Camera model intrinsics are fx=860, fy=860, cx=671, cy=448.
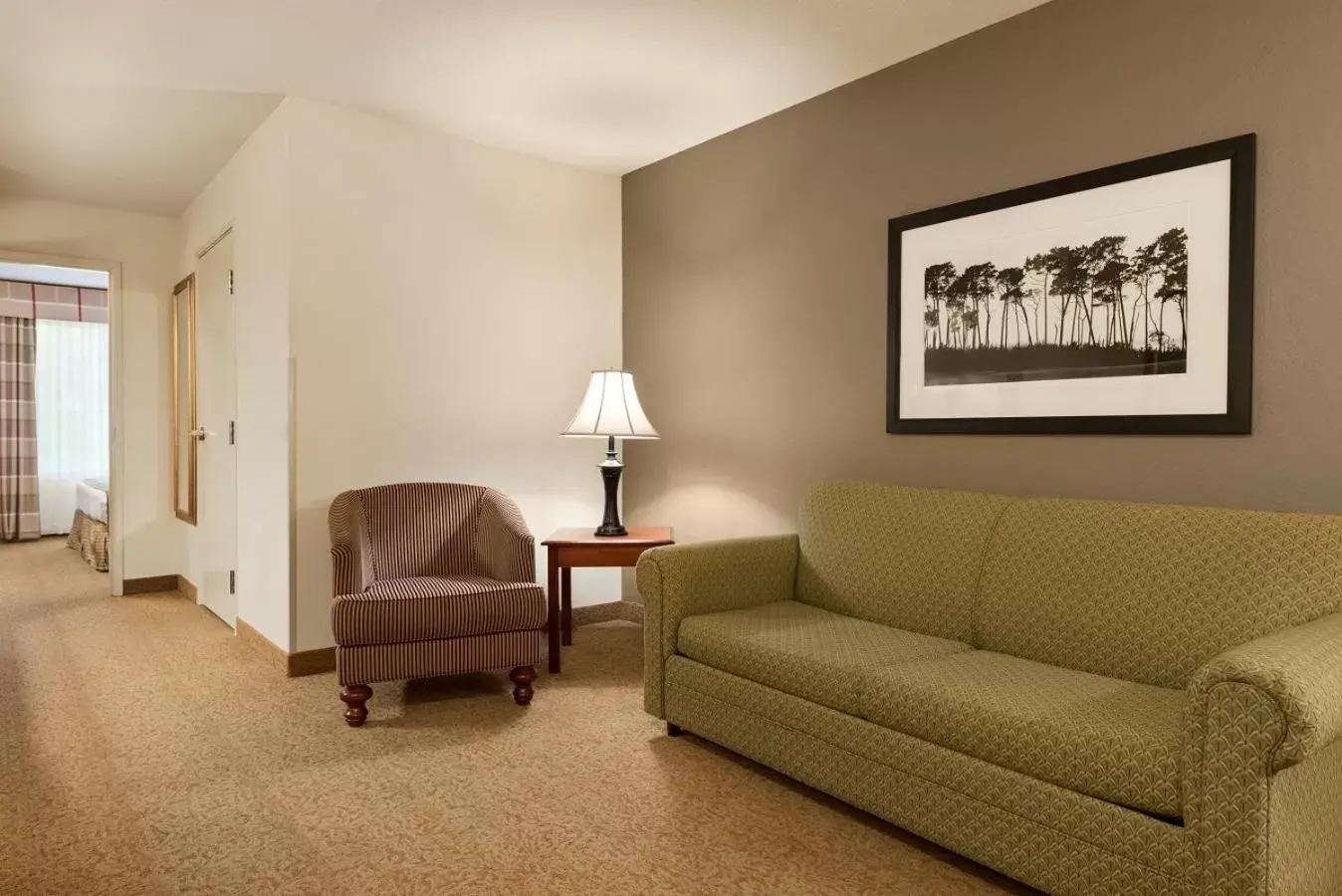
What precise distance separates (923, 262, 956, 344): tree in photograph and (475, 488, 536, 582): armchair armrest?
169cm

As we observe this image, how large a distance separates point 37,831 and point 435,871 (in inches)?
41.3

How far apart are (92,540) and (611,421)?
4594 millimetres

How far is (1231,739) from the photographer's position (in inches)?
57.4

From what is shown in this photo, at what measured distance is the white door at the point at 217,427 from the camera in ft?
14.0

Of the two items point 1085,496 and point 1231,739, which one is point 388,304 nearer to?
point 1085,496

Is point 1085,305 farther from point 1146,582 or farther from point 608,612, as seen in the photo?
point 608,612

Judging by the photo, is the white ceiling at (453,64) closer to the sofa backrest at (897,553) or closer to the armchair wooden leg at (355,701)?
the sofa backrest at (897,553)

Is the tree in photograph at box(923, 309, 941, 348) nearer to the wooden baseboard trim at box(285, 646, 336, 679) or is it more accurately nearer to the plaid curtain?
the wooden baseboard trim at box(285, 646, 336, 679)

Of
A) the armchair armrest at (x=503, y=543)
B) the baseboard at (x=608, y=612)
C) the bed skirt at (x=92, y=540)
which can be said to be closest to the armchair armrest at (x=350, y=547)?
the armchair armrest at (x=503, y=543)

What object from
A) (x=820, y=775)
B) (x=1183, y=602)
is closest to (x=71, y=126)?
(x=820, y=775)

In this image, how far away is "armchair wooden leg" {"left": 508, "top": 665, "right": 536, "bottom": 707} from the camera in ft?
10.2

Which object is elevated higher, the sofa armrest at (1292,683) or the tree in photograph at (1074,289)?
the tree in photograph at (1074,289)

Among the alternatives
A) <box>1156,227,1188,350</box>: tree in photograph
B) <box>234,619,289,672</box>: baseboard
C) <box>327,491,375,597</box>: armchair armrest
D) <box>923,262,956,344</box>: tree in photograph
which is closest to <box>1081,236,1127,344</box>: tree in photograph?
<box>1156,227,1188,350</box>: tree in photograph

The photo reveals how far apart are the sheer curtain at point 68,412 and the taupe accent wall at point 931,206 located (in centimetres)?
616
